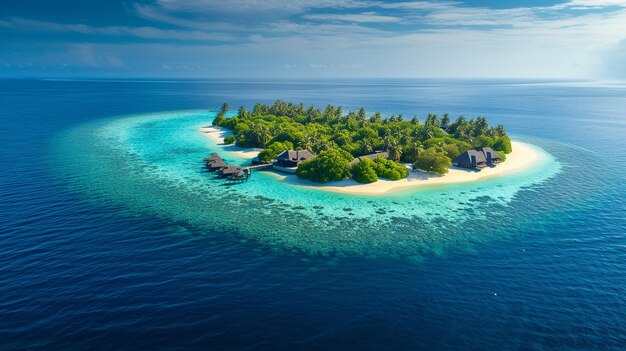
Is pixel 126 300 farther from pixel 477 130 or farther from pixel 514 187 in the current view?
pixel 477 130

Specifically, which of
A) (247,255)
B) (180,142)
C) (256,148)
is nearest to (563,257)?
(247,255)

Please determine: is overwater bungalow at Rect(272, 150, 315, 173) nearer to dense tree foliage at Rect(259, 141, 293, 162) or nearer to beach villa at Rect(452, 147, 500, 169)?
dense tree foliage at Rect(259, 141, 293, 162)

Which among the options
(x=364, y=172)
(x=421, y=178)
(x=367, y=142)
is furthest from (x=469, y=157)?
(x=364, y=172)

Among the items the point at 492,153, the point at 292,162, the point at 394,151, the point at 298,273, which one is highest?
the point at 394,151

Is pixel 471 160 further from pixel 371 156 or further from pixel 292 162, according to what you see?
pixel 292 162

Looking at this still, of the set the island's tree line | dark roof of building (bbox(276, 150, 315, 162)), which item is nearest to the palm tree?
the island's tree line

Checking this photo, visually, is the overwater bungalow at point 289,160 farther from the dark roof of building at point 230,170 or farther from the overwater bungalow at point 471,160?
the overwater bungalow at point 471,160
